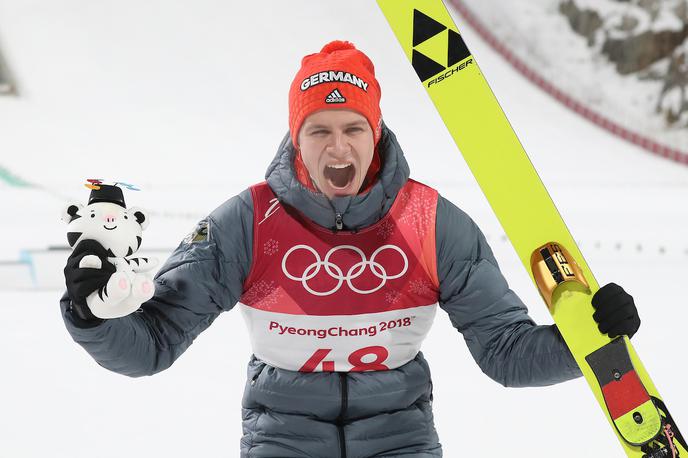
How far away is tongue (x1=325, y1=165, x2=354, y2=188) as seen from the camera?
1.76m

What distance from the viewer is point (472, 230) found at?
1.92 metres

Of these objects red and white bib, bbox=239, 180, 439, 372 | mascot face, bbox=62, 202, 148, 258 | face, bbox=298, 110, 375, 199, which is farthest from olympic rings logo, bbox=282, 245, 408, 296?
mascot face, bbox=62, 202, 148, 258

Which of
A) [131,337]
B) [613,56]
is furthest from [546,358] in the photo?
[613,56]

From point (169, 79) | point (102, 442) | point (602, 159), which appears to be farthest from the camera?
point (169, 79)

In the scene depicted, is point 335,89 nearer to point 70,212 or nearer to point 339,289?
point 339,289

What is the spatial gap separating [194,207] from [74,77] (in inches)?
93.7

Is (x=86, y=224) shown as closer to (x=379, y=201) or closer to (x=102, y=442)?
(x=379, y=201)

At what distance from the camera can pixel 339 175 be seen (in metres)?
1.77

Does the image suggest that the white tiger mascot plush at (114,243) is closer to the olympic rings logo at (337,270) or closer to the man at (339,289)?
the man at (339,289)

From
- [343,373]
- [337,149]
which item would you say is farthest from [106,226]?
[343,373]

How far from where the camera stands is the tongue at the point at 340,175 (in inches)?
69.4

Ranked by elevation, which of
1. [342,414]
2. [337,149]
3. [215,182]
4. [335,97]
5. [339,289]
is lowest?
[342,414]

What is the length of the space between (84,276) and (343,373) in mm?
651

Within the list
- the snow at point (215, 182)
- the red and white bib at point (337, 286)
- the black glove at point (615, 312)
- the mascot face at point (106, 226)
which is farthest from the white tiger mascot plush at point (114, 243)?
the snow at point (215, 182)
